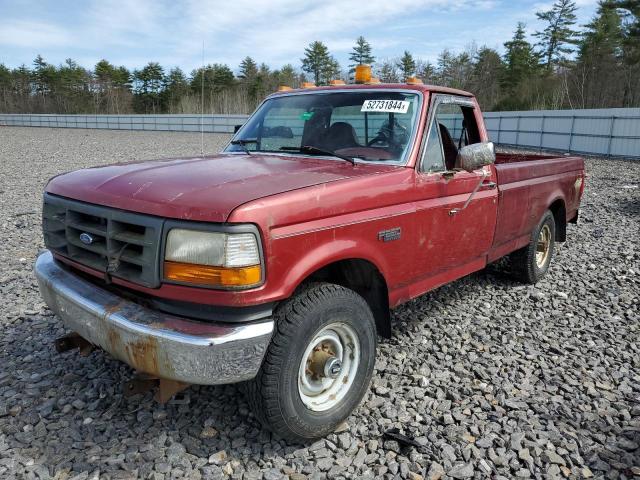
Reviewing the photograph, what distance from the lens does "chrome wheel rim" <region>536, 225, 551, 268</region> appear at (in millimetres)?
5562

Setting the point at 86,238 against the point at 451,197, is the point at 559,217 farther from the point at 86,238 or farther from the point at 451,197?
the point at 86,238

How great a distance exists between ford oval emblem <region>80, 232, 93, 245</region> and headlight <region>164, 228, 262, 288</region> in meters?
0.63

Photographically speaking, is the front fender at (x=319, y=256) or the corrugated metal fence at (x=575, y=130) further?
the corrugated metal fence at (x=575, y=130)

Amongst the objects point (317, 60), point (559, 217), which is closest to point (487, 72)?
point (317, 60)

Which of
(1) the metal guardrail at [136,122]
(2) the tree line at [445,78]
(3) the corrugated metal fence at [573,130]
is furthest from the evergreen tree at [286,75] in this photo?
(3) the corrugated metal fence at [573,130]

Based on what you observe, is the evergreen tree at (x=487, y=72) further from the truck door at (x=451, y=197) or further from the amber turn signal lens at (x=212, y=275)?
the amber turn signal lens at (x=212, y=275)

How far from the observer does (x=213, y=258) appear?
2.21 m

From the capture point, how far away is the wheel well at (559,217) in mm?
5700

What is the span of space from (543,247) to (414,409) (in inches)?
136

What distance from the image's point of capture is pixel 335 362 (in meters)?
2.72

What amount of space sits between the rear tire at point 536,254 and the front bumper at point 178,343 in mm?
3774

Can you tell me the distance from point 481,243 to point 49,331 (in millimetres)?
3663

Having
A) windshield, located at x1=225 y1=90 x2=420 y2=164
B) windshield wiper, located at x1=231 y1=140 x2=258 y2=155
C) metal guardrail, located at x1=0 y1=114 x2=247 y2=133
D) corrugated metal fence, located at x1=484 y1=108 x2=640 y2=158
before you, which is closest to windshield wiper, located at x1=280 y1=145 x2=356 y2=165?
windshield, located at x1=225 y1=90 x2=420 y2=164

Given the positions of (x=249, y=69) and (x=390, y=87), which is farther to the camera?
(x=249, y=69)
